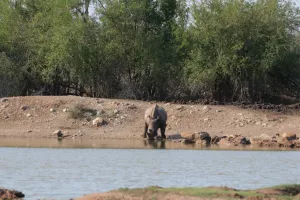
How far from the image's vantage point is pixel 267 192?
14.3 m

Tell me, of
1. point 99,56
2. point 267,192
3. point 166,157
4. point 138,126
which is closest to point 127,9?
point 99,56

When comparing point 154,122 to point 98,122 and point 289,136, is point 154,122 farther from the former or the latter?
point 289,136

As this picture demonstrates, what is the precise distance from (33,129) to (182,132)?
23.4ft

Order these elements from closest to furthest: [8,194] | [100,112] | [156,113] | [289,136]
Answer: [8,194], [289,136], [156,113], [100,112]

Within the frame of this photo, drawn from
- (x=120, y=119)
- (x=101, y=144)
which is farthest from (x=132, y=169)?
(x=120, y=119)

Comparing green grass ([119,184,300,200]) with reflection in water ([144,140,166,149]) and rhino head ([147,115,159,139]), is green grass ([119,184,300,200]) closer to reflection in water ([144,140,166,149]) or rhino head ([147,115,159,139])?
reflection in water ([144,140,166,149])

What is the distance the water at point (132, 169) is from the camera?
17719 millimetres

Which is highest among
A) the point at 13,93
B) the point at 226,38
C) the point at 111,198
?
the point at 226,38

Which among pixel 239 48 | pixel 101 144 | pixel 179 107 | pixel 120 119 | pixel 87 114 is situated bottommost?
pixel 101 144

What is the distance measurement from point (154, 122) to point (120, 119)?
4429 millimetres

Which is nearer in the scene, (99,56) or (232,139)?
(232,139)

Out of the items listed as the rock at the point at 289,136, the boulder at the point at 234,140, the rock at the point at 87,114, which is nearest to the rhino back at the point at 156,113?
the boulder at the point at 234,140

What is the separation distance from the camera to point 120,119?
38.3m

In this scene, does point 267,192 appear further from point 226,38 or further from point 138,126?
point 226,38
